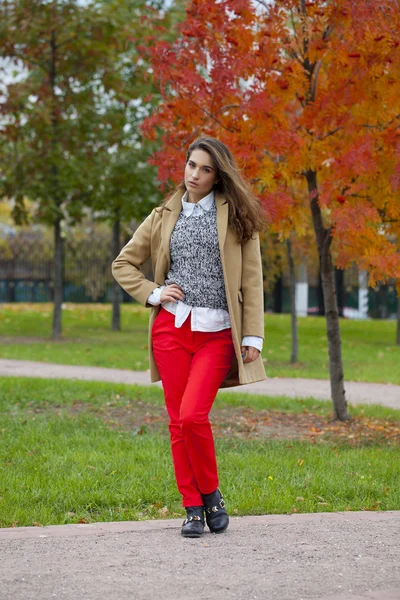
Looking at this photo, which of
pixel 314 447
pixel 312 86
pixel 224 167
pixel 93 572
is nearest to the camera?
pixel 93 572

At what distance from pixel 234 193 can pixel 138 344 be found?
12551 millimetres

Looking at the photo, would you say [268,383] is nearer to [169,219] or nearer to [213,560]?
[169,219]

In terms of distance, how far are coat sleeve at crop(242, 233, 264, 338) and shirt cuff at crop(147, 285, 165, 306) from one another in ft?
1.40

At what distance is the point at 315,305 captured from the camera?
32625 mm

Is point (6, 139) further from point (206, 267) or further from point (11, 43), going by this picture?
point (206, 267)

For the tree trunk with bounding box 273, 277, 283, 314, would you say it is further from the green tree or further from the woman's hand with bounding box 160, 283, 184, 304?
the woman's hand with bounding box 160, 283, 184, 304

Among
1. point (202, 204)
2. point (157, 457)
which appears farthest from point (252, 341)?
point (157, 457)

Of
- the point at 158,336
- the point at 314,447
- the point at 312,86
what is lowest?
the point at 314,447

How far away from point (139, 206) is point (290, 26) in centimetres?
1008

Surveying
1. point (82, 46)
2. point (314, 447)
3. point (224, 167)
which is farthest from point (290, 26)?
point (82, 46)

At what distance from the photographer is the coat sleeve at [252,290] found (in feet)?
15.7

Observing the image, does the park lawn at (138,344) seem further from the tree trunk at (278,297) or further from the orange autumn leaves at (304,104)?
the orange autumn leaves at (304,104)

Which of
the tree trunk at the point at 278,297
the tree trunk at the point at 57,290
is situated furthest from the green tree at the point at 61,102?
the tree trunk at the point at 278,297

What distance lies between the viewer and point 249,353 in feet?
15.6
